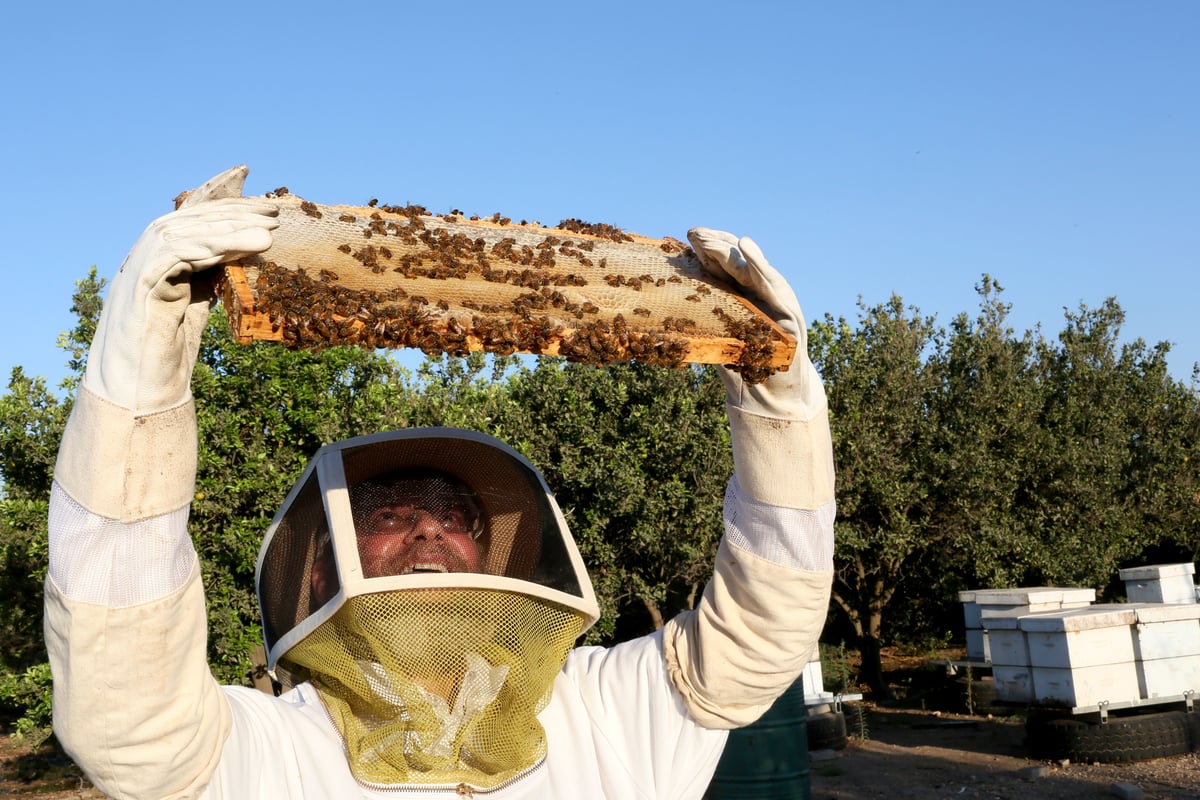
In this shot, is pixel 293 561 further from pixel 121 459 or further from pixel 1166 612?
pixel 1166 612

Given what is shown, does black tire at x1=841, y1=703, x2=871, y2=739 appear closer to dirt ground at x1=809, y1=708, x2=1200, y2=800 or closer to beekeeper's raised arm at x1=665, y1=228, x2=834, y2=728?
dirt ground at x1=809, y1=708, x2=1200, y2=800

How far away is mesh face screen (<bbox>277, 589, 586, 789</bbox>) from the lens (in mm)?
2275

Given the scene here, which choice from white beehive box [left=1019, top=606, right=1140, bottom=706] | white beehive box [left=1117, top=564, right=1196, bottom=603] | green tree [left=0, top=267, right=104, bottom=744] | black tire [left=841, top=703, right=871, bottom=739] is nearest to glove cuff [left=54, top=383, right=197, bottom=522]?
green tree [left=0, top=267, right=104, bottom=744]

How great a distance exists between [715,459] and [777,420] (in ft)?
40.8

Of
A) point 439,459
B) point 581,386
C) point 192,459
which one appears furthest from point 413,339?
point 581,386

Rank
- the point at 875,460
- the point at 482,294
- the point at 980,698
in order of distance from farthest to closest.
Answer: the point at 875,460, the point at 980,698, the point at 482,294

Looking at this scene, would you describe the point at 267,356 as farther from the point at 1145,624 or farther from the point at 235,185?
the point at 1145,624

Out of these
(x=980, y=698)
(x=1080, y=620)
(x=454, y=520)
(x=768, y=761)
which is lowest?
(x=980, y=698)

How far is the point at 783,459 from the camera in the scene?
2541 mm

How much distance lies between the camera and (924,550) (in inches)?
758

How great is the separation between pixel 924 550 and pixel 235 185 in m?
18.5

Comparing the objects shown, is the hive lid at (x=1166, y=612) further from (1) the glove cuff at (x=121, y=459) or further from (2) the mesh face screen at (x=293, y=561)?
(1) the glove cuff at (x=121, y=459)

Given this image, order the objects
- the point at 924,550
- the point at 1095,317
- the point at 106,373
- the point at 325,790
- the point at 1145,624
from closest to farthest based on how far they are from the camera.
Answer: the point at 106,373 < the point at 325,790 < the point at 1145,624 < the point at 924,550 < the point at 1095,317

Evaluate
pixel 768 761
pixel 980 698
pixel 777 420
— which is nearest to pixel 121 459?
pixel 777 420
